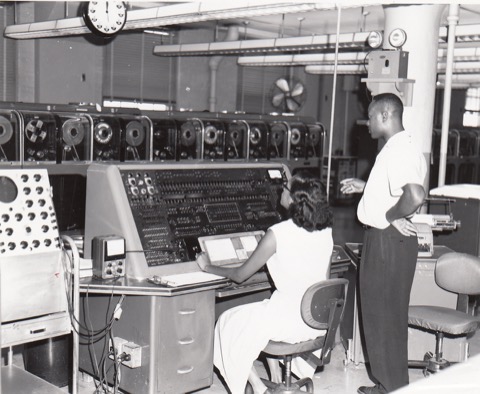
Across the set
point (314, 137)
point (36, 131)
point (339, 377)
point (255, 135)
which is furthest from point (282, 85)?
point (339, 377)

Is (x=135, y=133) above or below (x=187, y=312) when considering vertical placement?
above

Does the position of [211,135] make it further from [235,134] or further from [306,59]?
[306,59]

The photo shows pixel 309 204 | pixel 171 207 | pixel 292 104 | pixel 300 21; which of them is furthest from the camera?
pixel 292 104

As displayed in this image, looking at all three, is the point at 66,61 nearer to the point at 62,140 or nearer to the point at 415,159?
the point at 62,140

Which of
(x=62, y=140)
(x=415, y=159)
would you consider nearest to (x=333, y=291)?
(x=415, y=159)

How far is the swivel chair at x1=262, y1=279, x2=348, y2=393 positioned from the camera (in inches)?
121

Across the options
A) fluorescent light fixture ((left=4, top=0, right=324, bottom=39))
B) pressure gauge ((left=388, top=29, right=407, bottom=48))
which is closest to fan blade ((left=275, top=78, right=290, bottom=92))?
fluorescent light fixture ((left=4, top=0, right=324, bottom=39))

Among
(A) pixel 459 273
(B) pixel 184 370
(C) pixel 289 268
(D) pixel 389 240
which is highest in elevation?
(D) pixel 389 240

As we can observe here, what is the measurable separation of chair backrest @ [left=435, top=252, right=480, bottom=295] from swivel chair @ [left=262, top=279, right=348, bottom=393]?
98 centimetres

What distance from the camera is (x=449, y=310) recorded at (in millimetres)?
3967

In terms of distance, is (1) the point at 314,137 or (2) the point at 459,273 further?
(1) the point at 314,137

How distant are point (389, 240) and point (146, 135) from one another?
4.78 meters

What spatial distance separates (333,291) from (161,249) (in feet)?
3.40

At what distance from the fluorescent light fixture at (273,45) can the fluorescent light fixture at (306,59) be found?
3.20 feet
